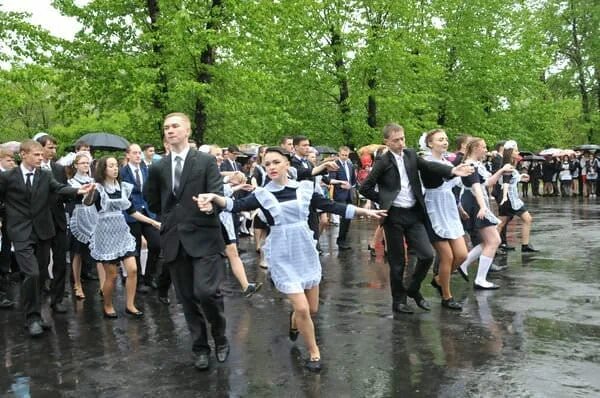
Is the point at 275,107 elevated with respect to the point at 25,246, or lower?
elevated

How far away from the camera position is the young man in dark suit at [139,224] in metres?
9.02

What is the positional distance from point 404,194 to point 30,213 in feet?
13.4

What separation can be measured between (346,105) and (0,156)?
19975mm

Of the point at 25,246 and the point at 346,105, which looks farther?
the point at 346,105

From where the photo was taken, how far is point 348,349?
6.15 metres

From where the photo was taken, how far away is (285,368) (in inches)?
223

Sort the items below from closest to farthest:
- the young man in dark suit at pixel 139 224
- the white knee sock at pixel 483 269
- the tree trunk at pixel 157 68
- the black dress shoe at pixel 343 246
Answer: the white knee sock at pixel 483 269, the young man in dark suit at pixel 139 224, the black dress shoe at pixel 343 246, the tree trunk at pixel 157 68

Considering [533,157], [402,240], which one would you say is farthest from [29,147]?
[533,157]

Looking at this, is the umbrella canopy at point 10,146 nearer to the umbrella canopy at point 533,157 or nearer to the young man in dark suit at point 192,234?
the young man in dark suit at point 192,234

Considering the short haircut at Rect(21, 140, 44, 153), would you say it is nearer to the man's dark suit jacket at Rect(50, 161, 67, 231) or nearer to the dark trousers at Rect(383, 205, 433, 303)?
the man's dark suit jacket at Rect(50, 161, 67, 231)

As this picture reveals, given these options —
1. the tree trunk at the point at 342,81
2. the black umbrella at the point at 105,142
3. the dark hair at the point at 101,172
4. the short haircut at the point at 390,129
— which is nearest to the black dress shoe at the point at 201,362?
the dark hair at the point at 101,172

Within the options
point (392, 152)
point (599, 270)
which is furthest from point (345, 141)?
point (392, 152)

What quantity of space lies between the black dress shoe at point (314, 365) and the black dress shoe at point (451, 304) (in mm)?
2569

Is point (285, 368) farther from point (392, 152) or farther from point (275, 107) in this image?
point (275, 107)
